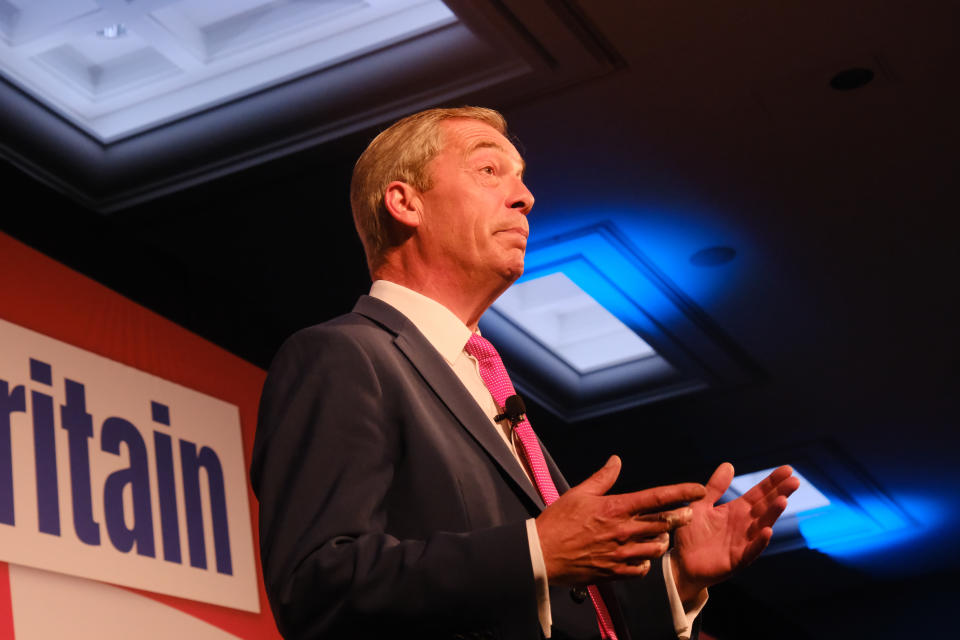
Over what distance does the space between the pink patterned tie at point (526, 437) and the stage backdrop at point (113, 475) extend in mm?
1818

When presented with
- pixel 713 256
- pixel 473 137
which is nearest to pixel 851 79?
pixel 713 256

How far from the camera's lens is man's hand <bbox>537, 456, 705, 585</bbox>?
0.98m

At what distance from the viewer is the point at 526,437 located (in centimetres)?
131

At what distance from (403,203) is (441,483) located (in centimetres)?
48

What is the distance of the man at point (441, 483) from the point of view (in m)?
1.00

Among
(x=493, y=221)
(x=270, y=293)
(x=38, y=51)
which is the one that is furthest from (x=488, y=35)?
(x=493, y=221)

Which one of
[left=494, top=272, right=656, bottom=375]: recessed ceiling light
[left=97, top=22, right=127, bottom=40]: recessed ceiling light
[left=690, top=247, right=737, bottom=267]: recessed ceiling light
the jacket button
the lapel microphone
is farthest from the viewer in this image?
[left=494, top=272, right=656, bottom=375]: recessed ceiling light

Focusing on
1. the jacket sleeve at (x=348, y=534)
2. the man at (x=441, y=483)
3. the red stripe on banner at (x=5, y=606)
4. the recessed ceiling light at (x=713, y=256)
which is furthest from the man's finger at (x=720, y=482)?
the recessed ceiling light at (x=713, y=256)

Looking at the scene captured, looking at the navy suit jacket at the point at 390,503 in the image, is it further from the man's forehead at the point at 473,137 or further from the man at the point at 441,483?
the man's forehead at the point at 473,137

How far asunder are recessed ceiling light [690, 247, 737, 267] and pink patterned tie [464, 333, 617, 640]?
379 centimetres

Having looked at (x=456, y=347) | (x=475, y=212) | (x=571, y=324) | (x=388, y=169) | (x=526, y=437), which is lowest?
(x=526, y=437)

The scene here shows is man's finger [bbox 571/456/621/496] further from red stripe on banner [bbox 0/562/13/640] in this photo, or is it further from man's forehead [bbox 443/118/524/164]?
red stripe on banner [bbox 0/562/13/640]

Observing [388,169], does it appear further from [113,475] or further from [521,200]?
[113,475]

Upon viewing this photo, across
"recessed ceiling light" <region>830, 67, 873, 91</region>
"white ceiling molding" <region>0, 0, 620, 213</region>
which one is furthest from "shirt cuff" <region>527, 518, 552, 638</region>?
"recessed ceiling light" <region>830, 67, 873, 91</region>
